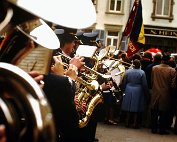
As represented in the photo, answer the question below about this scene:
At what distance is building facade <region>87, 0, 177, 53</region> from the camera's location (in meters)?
24.0

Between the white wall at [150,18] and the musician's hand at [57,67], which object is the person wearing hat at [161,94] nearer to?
the musician's hand at [57,67]

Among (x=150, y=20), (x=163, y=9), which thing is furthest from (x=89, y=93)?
(x=163, y=9)

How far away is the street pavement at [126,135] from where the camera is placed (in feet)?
24.2

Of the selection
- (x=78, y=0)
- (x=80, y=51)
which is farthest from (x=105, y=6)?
(x=78, y=0)

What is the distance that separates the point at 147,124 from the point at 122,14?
15.8 m

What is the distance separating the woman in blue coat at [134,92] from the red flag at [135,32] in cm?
103

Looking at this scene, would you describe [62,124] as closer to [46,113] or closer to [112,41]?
[46,113]

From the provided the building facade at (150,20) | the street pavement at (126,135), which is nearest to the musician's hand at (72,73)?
the street pavement at (126,135)

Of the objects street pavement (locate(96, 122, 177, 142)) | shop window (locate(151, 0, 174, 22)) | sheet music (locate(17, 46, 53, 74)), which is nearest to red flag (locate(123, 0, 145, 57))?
street pavement (locate(96, 122, 177, 142))

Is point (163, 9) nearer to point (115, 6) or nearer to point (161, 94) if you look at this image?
point (115, 6)

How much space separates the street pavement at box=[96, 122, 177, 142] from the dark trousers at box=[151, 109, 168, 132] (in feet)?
0.54

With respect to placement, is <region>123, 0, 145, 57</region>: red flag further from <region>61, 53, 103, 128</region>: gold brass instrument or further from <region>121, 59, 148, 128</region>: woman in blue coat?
<region>61, 53, 103, 128</region>: gold brass instrument

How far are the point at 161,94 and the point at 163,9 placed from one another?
55.5ft

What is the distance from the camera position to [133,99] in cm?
868
